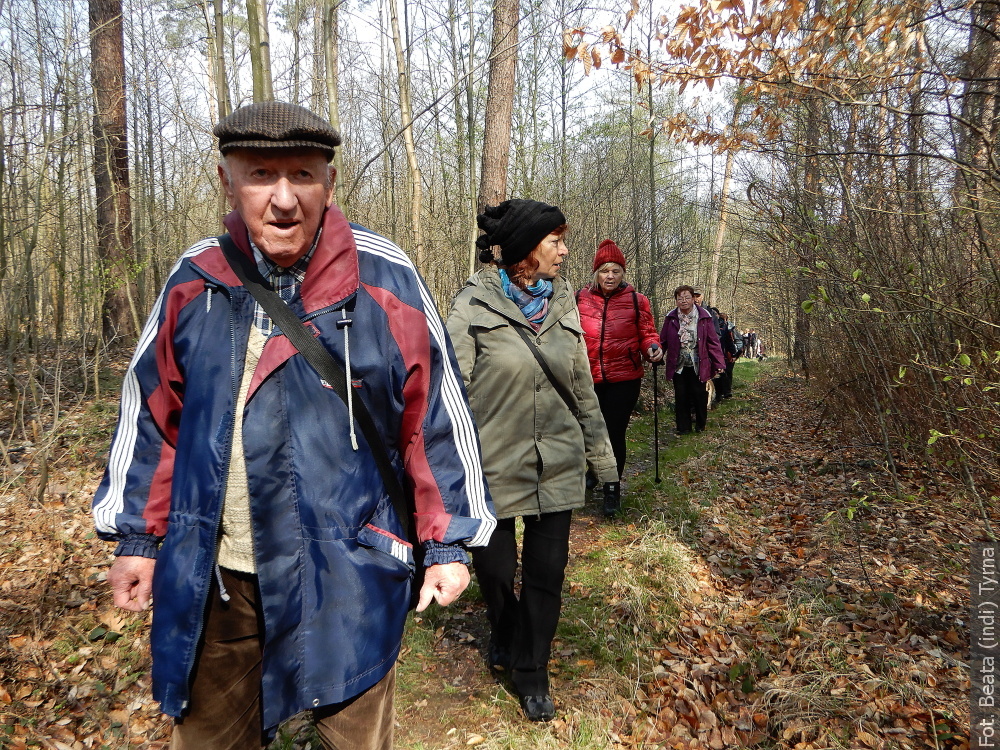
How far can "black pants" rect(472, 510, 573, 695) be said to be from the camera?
3.13m

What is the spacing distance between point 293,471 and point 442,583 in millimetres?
523

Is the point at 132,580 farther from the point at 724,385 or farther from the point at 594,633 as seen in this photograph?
the point at 724,385

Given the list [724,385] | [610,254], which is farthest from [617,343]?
[724,385]

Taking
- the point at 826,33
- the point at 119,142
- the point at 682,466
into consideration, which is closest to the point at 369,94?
the point at 119,142

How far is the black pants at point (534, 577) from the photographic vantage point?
123 inches

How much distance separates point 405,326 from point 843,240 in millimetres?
5348

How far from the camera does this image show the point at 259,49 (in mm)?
4641

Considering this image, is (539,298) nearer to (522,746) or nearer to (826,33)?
(522,746)

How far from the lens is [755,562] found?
513 centimetres

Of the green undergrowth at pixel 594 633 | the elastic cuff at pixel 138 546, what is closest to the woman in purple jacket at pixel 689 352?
the green undergrowth at pixel 594 633

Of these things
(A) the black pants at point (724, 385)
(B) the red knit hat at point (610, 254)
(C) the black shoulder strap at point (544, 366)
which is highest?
(B) the red knit hat at point (610, 254)

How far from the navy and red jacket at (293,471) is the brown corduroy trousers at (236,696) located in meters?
0.06

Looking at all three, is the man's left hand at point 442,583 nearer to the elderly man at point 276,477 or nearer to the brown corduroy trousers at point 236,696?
the elderly man at point 276,477

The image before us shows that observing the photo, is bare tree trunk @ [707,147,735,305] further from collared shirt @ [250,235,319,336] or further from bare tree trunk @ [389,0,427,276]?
collared shirt @ [250,235,319,336]
